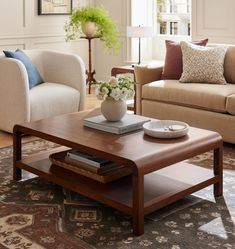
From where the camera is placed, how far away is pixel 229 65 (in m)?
4.73

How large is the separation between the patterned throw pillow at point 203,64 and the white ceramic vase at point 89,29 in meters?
1.89

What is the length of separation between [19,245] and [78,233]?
12.4 inches

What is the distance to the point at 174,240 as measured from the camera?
Result: 8.71 feet

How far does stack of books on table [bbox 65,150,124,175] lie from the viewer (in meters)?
3.10

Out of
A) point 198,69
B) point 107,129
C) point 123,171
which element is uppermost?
point 198,69

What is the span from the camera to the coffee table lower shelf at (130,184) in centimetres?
283

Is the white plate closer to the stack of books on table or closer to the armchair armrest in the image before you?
the stack of books on table

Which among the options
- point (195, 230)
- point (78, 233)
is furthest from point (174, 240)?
point (78, 233)

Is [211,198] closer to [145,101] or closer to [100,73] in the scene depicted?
[145,101]

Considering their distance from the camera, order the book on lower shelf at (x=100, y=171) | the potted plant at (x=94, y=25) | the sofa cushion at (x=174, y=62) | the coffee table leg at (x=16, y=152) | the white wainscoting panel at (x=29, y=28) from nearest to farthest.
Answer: the book on lower shelf at (x=100, y=171)
the coffee table leg at (x=16, y=152)
the sofa cushion at (x=174, y=62)
the white wainscoting panel at (x=29, y=28)
the potted plant at (x=94, y=25)

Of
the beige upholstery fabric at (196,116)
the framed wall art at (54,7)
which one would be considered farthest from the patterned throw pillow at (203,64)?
the framed wall art at (54,7)

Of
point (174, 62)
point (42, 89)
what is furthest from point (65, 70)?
point (174, 62)

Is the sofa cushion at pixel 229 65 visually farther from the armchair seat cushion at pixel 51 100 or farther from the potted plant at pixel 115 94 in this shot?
the potted plant at pixel 115 94

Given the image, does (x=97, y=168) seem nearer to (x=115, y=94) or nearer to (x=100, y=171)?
(x=100, y=171)
